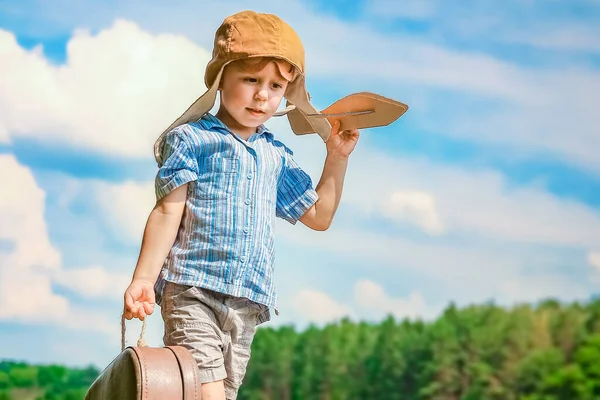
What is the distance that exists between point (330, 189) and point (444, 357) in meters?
4.33

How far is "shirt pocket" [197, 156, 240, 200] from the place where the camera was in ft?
5.82

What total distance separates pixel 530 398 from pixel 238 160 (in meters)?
4.67

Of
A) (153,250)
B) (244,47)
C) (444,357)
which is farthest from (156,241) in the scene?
(444,357)

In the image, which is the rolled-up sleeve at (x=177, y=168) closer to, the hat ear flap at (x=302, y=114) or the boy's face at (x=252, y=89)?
the boy's face at (x=252, y=89)

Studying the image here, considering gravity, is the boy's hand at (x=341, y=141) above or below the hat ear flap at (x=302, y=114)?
below

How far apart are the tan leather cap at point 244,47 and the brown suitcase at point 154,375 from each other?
1.36 feet

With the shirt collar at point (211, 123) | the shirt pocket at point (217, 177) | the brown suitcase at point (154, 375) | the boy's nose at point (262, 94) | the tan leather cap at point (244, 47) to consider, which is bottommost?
the brown suitcase at point (154, 375)

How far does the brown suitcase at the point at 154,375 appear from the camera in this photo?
1565 mm

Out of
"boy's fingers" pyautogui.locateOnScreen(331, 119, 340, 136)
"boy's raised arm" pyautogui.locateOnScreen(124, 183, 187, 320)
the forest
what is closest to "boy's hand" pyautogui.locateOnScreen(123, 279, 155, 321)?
"boy's raised arm" pyautogui.locateOnScreen(124, 183, 187, 320)

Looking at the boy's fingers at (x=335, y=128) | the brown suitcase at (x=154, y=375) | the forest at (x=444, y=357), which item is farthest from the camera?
the forest at (x=444, y=357)

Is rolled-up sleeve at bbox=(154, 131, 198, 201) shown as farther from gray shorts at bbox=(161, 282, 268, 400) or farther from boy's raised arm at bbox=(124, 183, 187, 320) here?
gray shorts at bbox=(161, 282, 268, 400)

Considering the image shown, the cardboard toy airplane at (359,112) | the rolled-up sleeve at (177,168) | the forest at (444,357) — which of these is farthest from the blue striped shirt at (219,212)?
the forest at (444,357)

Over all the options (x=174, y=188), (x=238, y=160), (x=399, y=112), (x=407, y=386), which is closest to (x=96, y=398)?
(x=174, y=188)

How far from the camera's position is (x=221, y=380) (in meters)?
1.73
